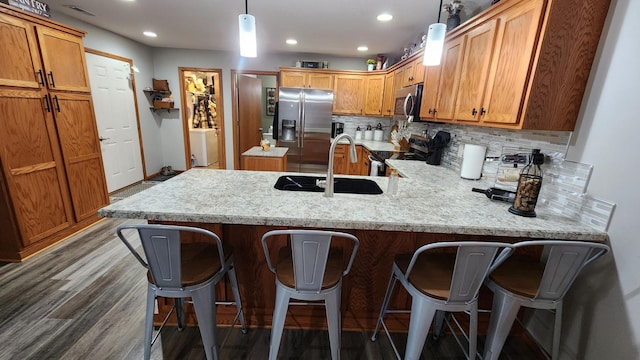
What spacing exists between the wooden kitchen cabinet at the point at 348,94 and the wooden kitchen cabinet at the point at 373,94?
0.23ft

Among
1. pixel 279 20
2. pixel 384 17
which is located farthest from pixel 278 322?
pixel 279 20

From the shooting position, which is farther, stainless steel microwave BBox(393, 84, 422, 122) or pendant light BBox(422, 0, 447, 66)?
stainless steel microwave BBox(393, 84, 422, 122)

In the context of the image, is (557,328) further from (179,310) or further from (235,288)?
(179,310)

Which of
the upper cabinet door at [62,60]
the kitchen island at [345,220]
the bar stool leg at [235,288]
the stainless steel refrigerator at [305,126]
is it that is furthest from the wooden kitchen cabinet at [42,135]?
the stainless steel refrigerator at [305,126]

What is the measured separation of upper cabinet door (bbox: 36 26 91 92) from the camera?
2.32 metres

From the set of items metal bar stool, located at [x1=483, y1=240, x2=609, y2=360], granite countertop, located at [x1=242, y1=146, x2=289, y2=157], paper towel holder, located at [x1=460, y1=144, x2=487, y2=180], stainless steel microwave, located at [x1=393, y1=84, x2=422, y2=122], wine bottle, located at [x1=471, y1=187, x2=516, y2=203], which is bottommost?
metal bar stool, located at [x1=483, y1=240, x2=609, y2=360]

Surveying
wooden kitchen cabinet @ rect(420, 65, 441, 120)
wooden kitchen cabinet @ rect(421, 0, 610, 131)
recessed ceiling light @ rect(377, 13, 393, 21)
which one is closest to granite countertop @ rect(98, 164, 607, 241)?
wooden kitchen cabinet @ rect(421, 0, 610, 131)

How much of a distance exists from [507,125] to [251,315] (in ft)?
6.64

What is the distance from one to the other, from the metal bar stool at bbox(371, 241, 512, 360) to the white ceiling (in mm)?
2263

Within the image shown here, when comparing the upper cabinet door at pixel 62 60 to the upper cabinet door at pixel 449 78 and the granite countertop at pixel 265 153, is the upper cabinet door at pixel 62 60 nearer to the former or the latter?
the granite countertop at pixel 265 153

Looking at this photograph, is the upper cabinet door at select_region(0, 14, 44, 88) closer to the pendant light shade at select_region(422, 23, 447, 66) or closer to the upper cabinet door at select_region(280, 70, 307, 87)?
the upper cabinet door at select_region(280, 70, 307, 87)

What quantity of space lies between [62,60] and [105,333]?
255 centimetres

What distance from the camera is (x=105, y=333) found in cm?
160

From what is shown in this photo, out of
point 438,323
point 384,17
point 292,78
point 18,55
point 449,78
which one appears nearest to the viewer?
point 438,323
